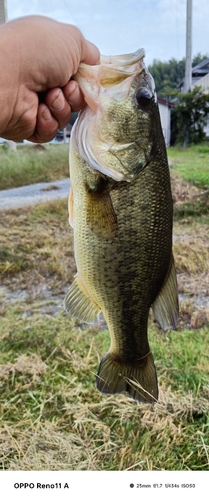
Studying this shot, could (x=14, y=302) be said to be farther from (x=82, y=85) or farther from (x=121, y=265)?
(x=82, y=85)

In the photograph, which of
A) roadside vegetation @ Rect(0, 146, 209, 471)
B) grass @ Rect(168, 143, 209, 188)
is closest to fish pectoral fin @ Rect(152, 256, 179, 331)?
roadside vegetation @ Rect(0, 146, 209, 471)

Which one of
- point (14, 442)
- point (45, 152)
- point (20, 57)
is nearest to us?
Result: point (20, 57)

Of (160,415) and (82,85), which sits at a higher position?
(82,85)

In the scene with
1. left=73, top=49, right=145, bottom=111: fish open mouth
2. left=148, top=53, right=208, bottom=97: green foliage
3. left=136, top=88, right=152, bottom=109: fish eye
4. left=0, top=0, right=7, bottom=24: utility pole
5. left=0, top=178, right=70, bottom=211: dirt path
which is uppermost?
left=0, top=0, right=7, bottom=24: utility pole

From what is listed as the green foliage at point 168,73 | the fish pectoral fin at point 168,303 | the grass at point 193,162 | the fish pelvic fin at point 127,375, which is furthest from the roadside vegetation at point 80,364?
the fish pectoral fin at point 168,303

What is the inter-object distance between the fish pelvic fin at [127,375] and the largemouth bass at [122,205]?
2cm

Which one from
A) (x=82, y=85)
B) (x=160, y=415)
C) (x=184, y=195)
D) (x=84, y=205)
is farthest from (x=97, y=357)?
(x=82, y=85)

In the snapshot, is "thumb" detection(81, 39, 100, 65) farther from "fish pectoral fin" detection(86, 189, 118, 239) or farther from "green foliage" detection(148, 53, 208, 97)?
"green foliage" detection(148, 53, 208, 97)

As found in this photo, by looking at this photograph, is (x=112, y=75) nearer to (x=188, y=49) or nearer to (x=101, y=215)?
(x=101, y=215)

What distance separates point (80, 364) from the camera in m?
1.13

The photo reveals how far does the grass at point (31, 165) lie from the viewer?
1.21m

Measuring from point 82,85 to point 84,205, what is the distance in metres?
0.15

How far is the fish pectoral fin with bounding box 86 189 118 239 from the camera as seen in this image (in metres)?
0.63

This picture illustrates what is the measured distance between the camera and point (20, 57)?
1.97ft
